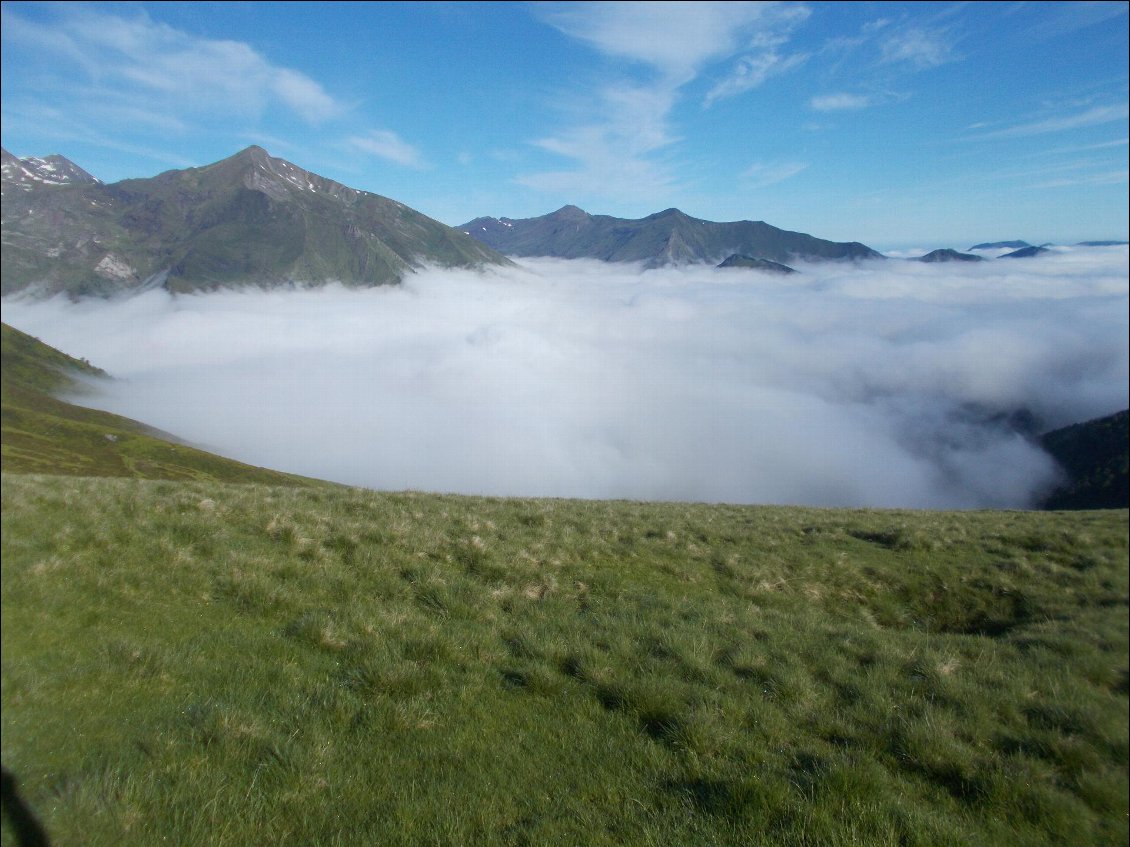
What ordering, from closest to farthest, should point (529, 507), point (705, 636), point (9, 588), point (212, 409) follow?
1. point (9, 588)
2. point (705, 636)
3. point (529, 507)
4. point (212, 409)

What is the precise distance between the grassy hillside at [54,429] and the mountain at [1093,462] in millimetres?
132641

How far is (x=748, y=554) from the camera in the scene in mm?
13500

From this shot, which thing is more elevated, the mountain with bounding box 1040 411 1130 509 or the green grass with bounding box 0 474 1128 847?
the green grass with bounding box 0 474 1128 847

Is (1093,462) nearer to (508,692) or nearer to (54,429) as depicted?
(508,692)

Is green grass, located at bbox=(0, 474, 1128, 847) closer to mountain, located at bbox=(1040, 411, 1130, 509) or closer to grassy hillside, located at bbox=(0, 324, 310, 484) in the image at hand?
grassy hillside, located at bbox=(0, 324, 310, 484)

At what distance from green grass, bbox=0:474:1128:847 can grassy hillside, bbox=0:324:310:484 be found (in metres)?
6.12

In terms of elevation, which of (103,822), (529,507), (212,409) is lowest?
(212,409)

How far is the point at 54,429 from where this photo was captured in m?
24.1

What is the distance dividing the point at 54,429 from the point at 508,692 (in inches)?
1118

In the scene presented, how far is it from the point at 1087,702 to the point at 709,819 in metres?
5.98

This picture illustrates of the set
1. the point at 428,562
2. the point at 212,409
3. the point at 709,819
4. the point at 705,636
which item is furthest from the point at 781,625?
the point at 212,409

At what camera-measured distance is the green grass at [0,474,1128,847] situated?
4379mm

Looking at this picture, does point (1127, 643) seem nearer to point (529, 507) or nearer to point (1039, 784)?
point (1039, 784)

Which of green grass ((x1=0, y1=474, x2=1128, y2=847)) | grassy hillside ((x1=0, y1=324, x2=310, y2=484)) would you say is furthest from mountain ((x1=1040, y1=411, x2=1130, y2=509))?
grassy hillside ((x1=0, y1=324, x2=310, y2=484))
